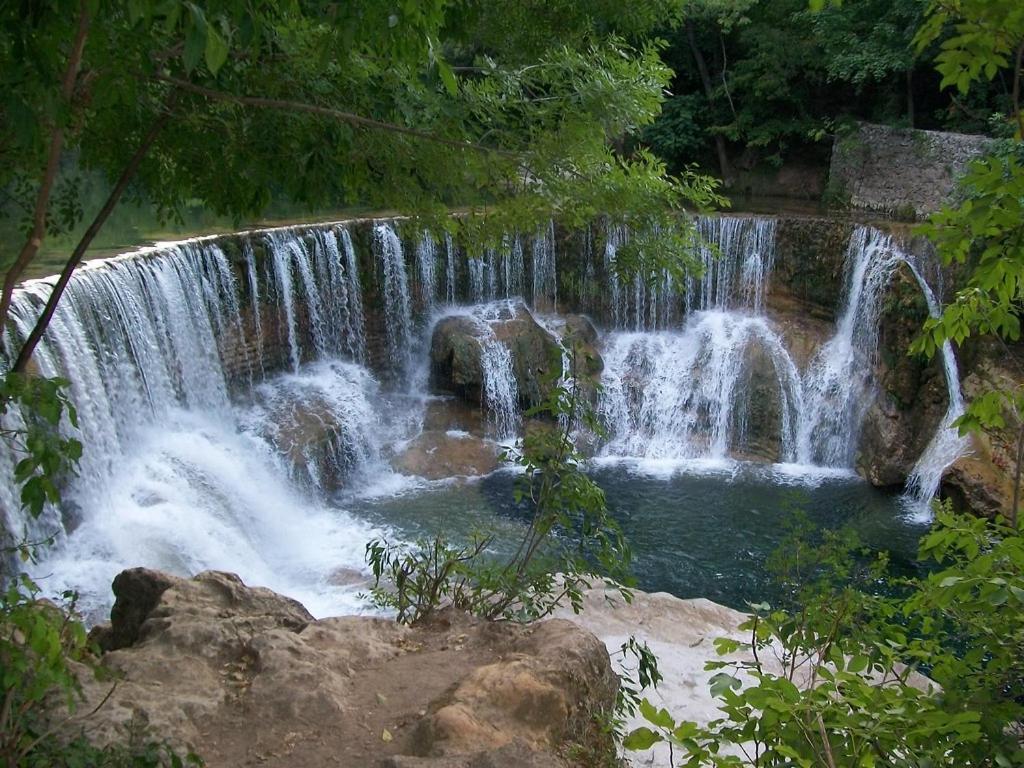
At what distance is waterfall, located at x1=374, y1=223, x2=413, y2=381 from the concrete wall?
8.49 meters

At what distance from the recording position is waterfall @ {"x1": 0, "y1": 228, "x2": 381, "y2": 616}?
8.38 m

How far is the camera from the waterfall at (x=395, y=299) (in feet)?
44.3

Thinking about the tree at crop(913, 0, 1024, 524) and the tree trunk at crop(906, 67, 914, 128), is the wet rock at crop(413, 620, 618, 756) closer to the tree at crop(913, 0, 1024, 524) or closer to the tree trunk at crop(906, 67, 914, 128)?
the tree at crop(913, 0, 1024, 524)

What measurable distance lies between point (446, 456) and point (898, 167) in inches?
392

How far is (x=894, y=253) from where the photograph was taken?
12867 mm

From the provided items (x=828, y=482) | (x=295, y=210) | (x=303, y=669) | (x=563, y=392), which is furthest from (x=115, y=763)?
(x=295, y=210)

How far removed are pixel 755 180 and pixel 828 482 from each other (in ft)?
33.5

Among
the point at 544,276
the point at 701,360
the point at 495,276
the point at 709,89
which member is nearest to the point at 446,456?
the point at 495,276

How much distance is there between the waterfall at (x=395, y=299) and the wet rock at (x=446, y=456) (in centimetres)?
156

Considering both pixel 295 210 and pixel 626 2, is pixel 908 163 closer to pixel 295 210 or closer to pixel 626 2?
pixel 295 210

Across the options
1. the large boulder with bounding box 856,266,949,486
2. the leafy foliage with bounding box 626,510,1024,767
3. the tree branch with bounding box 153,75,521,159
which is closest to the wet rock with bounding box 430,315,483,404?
the large boulder with bounding box 856,266,949,486

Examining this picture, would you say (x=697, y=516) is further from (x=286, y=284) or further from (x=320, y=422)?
(x=286, y=284)

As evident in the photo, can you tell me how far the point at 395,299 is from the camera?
13.7 metres

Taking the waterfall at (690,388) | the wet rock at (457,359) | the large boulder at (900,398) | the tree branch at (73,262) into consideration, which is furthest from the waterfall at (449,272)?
the tree branch at (73,262)
